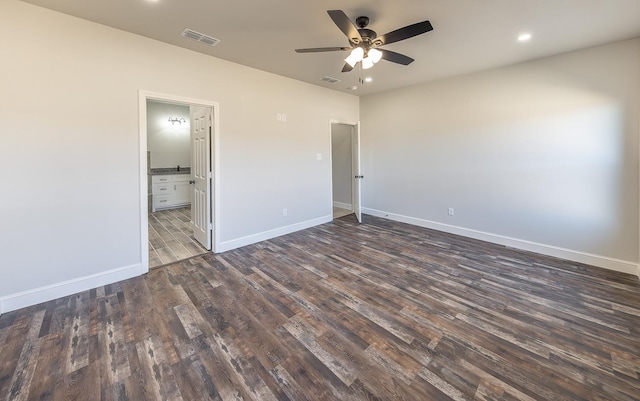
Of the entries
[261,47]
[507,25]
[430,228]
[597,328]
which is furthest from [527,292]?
[261,47]

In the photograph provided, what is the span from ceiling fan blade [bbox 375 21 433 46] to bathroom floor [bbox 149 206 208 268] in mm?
3680

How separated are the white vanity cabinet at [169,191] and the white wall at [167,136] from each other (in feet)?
1.92

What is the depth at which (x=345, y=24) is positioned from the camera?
2.26m

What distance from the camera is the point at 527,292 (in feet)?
9.30

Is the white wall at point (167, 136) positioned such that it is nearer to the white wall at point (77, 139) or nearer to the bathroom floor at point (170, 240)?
the bathroom floor at point (170, 240)

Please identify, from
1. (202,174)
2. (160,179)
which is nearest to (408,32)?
(202,174)

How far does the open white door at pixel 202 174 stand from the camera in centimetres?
401

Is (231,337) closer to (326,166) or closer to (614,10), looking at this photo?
(326,166)

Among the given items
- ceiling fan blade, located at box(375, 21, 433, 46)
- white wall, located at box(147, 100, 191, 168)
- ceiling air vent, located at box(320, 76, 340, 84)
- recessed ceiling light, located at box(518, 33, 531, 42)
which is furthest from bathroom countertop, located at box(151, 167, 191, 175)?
recessed ceiling light, located at box(518, 33, 531, 42)

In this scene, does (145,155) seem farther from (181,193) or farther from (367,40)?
(181,193)

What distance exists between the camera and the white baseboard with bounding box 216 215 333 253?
13.4 feet

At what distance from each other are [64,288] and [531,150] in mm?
6168

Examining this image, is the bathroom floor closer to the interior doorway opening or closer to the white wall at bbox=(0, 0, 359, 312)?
the white wall at bbox=(0, 0, 359, 312)

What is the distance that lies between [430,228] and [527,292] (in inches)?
96.3
